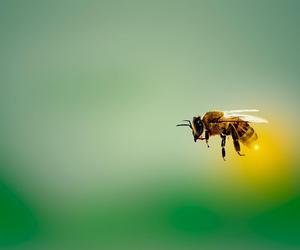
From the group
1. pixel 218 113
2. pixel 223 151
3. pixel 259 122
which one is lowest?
pixel 223 151

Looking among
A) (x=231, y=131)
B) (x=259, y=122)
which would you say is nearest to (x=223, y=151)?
(x=259, y=122)

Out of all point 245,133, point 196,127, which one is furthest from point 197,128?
point 245,133

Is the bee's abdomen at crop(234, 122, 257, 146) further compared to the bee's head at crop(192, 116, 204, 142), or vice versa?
the bee's head at crop(192, 116, 204, 142)

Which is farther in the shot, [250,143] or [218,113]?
Answer: [218,113]

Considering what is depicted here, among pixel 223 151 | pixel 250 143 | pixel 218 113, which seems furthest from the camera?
pixel 218 113

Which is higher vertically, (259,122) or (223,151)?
(259,122)

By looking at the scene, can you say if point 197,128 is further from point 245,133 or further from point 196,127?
point 245,133

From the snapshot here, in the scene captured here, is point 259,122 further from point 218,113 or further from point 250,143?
point 218,113

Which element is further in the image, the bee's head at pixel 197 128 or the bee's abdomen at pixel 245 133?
the bee's head at pixel 197 128
